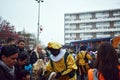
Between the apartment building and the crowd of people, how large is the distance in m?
79.6

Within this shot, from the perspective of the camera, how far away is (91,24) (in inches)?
3585

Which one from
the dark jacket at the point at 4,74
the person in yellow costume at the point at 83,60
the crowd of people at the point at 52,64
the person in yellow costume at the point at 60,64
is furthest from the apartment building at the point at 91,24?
the dark jacket at the point at 4,74

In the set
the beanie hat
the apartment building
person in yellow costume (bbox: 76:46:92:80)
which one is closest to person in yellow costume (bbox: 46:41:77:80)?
the beanie hat

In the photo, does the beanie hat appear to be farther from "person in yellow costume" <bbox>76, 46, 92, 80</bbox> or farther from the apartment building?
the apartment building

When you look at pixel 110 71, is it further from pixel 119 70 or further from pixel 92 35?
pixel 92 35

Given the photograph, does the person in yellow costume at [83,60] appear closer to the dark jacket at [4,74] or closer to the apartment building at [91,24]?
the dark jacket at [4,74]

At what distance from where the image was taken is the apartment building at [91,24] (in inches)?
3438

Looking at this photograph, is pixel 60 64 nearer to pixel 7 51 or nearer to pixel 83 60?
pixel 7 51

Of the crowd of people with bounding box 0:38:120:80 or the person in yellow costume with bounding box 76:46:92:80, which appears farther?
→ the person in yellow costume with bounding box 76:46:92:80

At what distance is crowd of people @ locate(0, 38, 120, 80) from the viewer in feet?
13.4

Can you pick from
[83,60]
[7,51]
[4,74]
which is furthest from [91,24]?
[4,74]

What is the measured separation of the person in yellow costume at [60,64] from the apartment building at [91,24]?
3158 inches

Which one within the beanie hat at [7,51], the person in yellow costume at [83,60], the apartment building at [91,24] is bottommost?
the person in yellow costume at [83,60]

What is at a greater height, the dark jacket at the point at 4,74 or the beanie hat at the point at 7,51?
the beanie hat at the point at 7,51
